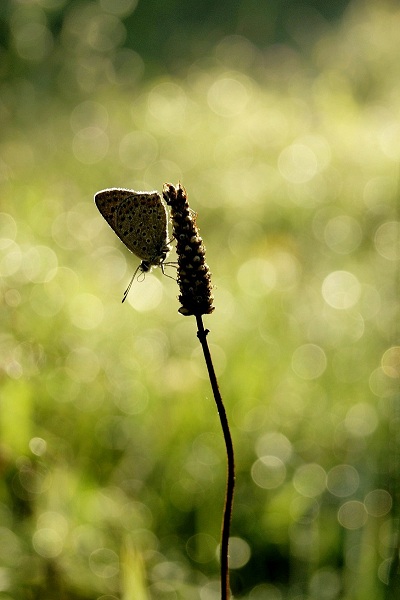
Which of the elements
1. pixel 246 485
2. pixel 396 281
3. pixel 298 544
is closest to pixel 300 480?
pixel 246 485

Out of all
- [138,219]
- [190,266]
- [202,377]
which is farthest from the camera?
[202,377]

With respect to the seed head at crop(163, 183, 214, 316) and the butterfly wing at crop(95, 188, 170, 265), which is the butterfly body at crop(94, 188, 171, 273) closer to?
the butterfly wing at crop(95, 188, 170, 265)

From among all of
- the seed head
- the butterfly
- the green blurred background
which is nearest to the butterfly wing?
the butterfly

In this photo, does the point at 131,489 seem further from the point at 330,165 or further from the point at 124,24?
the point at 124,24

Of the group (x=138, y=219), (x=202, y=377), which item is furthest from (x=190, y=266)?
(x=202, y=377)

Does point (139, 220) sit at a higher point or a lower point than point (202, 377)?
higher

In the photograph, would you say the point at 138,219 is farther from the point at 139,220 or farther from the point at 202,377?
the point at 202,377

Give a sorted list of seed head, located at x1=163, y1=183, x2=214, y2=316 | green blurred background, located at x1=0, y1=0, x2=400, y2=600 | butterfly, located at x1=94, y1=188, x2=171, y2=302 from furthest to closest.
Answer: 1. green blurred background, located at x1=0, y1=0, x2=400, y2=600
2. butterfly, located at x1=94, y1=188, x2=171, y2=302
3. seed head, located at x1=163, y1=183, x2=214, y2=316

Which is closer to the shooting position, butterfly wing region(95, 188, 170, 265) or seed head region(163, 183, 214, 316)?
seed head region(163, 183, 214, 316)
